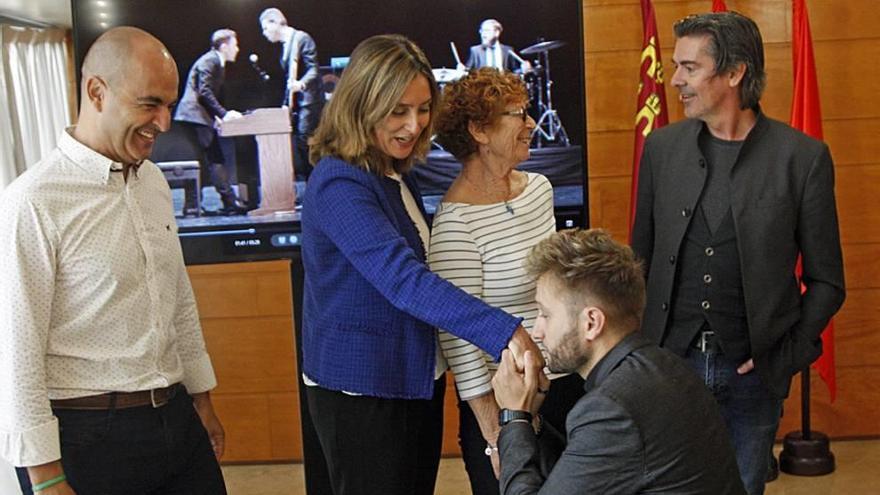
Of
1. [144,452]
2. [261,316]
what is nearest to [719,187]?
[144,452]

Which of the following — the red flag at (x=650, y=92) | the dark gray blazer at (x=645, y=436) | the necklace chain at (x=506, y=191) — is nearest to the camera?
the dark gray blazer at (x=645, y=436)

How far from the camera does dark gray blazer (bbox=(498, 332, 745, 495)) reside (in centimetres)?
175

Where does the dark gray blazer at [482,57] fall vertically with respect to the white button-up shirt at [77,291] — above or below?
above

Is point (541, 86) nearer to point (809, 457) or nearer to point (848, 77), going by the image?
point (848, 77)

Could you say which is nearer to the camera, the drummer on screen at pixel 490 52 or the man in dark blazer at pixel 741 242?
the man in dark blazer at pixel 741 242

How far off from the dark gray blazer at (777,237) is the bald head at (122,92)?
51.6 inches

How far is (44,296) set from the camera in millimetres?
1952

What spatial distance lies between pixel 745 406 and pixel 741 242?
1.39ft

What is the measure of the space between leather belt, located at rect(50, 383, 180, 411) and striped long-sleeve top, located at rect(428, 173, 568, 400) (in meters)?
0.60

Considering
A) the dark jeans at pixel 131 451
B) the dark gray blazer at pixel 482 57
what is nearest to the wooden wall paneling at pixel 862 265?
the dark gray blazer at pixel 482 57

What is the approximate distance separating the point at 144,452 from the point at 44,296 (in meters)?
0.40

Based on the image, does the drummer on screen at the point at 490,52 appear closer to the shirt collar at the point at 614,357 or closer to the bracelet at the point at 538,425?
the bracelet at the point at 538,425

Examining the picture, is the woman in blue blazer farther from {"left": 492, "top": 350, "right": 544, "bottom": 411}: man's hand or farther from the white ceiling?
the white ceiling

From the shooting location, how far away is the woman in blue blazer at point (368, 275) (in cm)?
210
